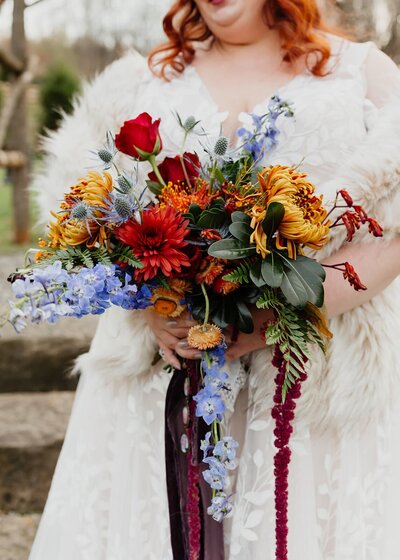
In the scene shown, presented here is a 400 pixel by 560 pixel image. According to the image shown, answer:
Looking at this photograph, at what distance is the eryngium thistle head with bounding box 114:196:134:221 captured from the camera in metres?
1.04

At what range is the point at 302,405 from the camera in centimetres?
134

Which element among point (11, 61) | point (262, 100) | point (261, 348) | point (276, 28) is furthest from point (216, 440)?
point (11, 61)

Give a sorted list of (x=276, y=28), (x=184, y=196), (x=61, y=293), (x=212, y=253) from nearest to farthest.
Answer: (x=61, y=293) → (x=212, y=253) → (x=184, y=196) → (x=276, y=28)

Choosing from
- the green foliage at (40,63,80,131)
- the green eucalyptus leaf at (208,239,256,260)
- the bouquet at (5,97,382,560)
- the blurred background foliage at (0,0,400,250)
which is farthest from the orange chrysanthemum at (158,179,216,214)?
the green foliage at (40,63,80,131)

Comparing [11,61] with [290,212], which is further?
[11,61]

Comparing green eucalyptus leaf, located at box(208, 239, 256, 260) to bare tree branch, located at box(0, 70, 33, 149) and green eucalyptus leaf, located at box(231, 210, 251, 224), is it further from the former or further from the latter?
bare tree branch, located at box(0, 70, 33, 149)

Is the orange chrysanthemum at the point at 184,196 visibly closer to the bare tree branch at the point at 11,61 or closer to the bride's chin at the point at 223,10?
the bride's chin at the point at 223,10

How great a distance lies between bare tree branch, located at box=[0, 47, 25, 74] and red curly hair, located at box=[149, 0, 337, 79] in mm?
3482

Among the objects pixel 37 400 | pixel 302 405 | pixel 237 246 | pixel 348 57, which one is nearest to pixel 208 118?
pixel 348 57

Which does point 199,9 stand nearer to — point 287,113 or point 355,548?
point 287,113

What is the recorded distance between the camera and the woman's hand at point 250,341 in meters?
1.23

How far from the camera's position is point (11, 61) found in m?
4.97

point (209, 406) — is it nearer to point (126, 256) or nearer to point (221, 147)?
point (126, 256)

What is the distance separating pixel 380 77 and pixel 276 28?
0.31 metres
